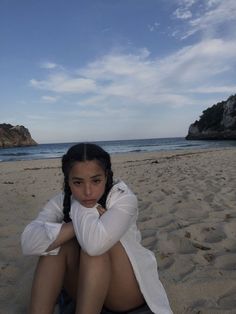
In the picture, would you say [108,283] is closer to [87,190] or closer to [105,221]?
[105,221]

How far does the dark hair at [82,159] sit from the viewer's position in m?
2.15

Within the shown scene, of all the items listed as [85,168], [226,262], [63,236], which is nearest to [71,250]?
[63,236]

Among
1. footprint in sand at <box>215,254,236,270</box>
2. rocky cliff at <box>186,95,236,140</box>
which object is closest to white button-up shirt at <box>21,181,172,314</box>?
footprint in sand at <box>215,254,236,270</box>

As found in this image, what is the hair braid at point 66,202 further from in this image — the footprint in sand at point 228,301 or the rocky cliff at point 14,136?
the rocky cliff at point 14,136

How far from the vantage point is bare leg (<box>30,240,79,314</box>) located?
6.72 feet

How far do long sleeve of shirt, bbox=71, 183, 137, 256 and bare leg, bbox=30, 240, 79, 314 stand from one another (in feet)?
0.68

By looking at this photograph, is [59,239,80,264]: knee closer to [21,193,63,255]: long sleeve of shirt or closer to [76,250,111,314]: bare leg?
[21,193,63,255]: long sleeve of shirt

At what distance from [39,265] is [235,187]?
184 inches

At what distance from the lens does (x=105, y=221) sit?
2000 mm

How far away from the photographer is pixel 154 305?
2.03 meters

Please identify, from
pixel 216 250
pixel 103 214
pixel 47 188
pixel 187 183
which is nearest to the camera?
pixel 103 214

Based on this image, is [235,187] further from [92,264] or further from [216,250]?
[92,264]

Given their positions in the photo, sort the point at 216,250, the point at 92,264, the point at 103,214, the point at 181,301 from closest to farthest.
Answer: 1. the point at 92,264
2. the point at 103,214
3. the point at 181,301
4. the point at 216,250

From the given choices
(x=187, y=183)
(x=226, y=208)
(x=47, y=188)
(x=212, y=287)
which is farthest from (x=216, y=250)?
(x=47, y=188)
